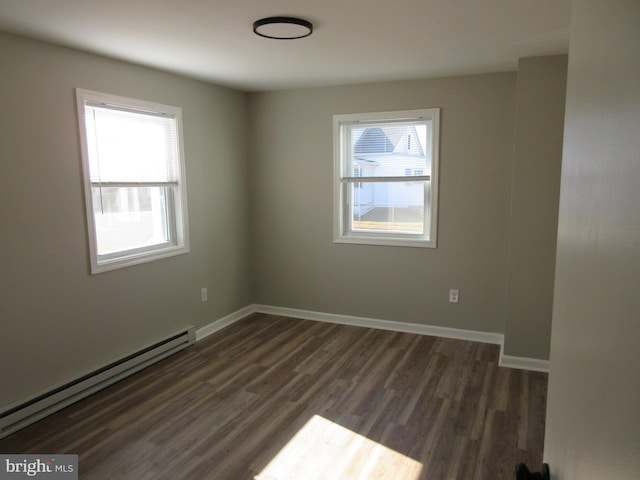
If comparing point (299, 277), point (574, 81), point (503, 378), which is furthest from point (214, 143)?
point (574, 81)

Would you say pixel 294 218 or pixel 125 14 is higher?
pixel 125 14

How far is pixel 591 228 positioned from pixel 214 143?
415 cm

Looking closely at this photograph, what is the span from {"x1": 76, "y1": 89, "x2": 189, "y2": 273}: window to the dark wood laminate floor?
3.36 ft

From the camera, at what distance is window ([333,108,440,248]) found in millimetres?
4160

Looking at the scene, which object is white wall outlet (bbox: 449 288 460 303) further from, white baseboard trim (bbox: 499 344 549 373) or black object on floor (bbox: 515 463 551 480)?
black object on floor (bbox: 515 463 551 480)

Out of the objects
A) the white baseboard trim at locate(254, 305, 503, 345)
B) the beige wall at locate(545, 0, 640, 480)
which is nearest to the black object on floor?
the beige wall at locate(545, 0, 640, 480)

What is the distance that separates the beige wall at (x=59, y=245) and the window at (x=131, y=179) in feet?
0.27

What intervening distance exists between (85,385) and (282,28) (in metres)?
2.73

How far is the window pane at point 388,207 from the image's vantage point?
14.0ft

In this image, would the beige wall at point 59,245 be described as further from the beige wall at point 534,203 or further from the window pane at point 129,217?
the beige wall at point 534,203

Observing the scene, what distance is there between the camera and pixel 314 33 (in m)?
2.68

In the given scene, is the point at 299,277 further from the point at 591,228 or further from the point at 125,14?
the point at 591,228

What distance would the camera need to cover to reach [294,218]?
4.75 m

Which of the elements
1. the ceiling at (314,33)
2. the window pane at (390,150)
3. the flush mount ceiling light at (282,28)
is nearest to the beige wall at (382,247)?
the window pane at (390,150)
